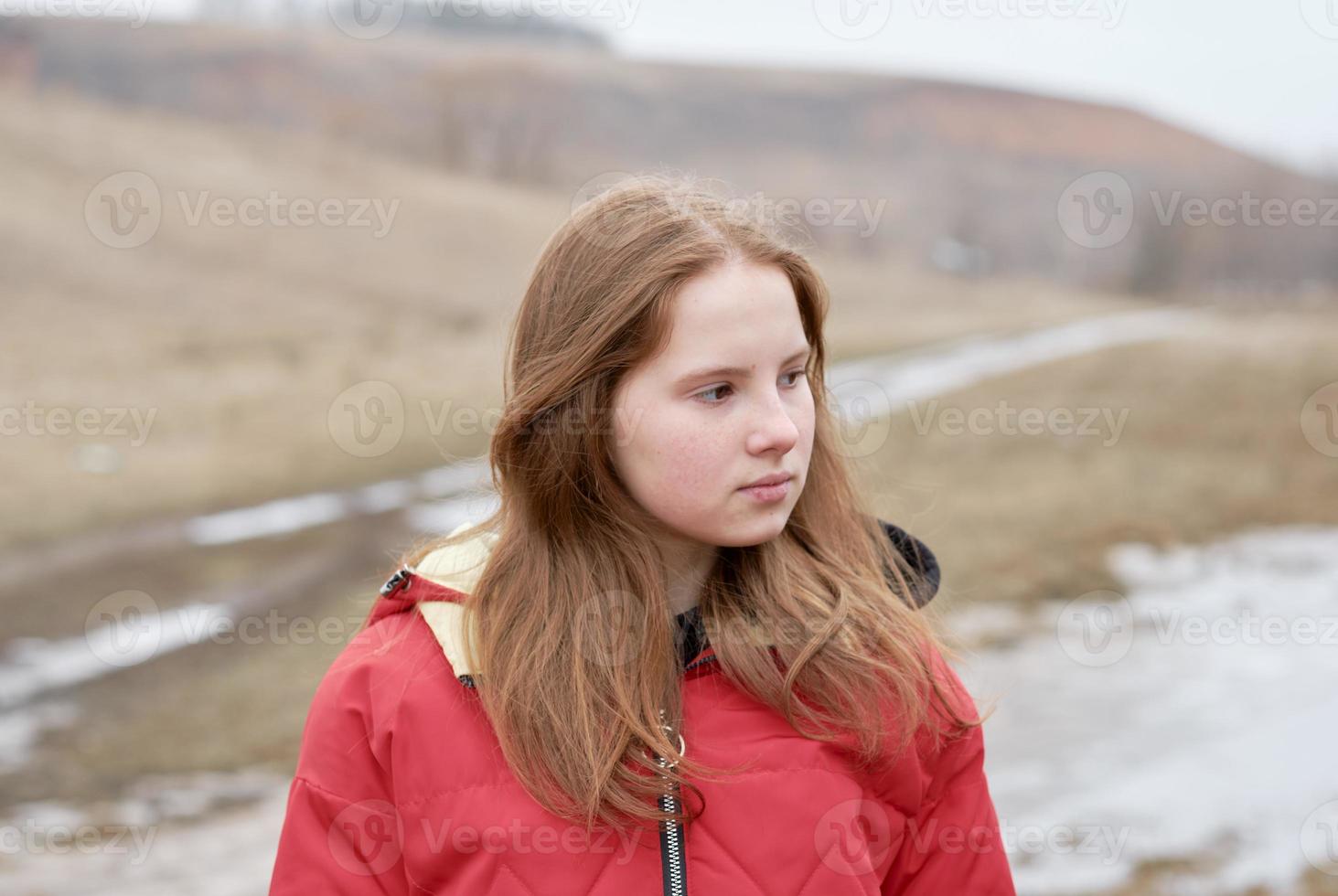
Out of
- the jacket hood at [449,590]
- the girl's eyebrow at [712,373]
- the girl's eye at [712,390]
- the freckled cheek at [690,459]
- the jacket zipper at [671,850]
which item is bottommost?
the jacket zipper at [671,850]

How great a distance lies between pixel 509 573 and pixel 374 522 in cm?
766

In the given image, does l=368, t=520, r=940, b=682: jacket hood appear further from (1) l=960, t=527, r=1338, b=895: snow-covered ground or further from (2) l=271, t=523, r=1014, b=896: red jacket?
(1) l=960, t=527, r=1338, b=895: snow-covered ground

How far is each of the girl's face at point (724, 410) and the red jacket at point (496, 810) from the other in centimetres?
23

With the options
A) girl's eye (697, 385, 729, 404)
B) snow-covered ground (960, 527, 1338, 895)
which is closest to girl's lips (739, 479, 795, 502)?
girl's eye (697, 385, 729, 404)

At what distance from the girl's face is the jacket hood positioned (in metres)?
0.22

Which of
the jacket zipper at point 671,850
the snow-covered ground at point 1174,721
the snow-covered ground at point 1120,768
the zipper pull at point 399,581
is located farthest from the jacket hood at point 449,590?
the snow-covered ground at point 1120,768

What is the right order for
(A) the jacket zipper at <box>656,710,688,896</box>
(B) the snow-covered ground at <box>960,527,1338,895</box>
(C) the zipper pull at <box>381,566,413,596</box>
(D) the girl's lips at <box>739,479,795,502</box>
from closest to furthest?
(A) the jacket zipper at <box>656,710,688,896</box> → (D) the girl's lips at <box>739,479,795,502</box> → (C) the zipper pull at <box>381,566,413,596</box> → (B) the snow-covered ground at <box>960,527,1338,895</box>

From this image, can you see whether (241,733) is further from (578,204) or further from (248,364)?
(248,364)

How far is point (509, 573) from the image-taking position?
1.74 meters

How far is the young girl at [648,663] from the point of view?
1.56m

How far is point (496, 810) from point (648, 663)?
0.28 meters

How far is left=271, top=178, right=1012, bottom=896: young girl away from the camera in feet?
5.11

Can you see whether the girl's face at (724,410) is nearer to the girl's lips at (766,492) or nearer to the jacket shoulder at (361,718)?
the girl's lips at (766,492)

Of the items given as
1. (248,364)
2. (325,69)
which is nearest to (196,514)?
(248,364)
